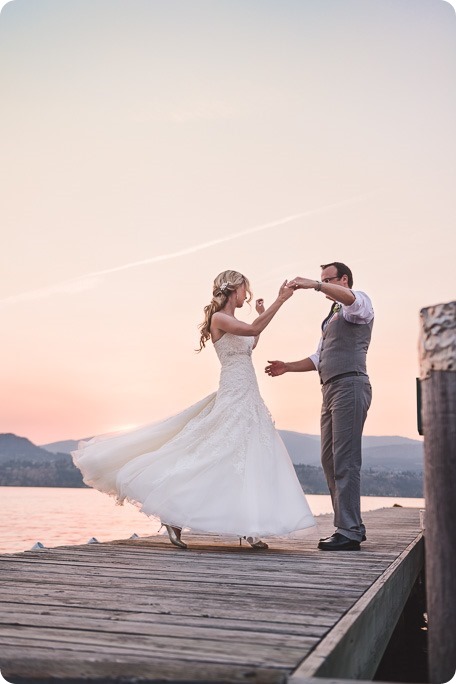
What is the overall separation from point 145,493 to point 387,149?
7043 millimetres

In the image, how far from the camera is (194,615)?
280 centimetres

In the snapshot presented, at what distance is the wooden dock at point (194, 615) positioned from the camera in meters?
2.08

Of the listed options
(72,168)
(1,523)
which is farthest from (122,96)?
(1,523)

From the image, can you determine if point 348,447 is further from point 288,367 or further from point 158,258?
point 158,258

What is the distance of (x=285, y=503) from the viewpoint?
5.44 m

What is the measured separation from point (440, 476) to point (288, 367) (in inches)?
166

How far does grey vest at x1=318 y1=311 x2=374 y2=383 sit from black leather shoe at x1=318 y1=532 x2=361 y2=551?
1.22 metres

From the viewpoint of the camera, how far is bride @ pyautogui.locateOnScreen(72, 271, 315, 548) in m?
5.29

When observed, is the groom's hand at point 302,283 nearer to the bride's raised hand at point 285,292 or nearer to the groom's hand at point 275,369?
the bride's raised hand at point 285,292

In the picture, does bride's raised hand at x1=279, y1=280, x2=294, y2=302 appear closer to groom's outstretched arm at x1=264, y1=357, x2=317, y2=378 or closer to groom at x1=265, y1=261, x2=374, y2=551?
groom at x1=265, y1=261, x2=374, y2=551

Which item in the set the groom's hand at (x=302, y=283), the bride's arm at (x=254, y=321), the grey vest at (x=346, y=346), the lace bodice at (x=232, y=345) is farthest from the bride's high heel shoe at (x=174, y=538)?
the groom's hand at (x=302, y=283)

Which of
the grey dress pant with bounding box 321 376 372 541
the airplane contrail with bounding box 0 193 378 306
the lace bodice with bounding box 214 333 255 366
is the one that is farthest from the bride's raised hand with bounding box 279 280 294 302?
the airplane contrail with bounding box 0 193 378 306

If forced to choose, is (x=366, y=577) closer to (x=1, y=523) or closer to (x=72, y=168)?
(x=72, y=168)

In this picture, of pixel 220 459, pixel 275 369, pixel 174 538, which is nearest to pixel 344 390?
pixel 275 369
